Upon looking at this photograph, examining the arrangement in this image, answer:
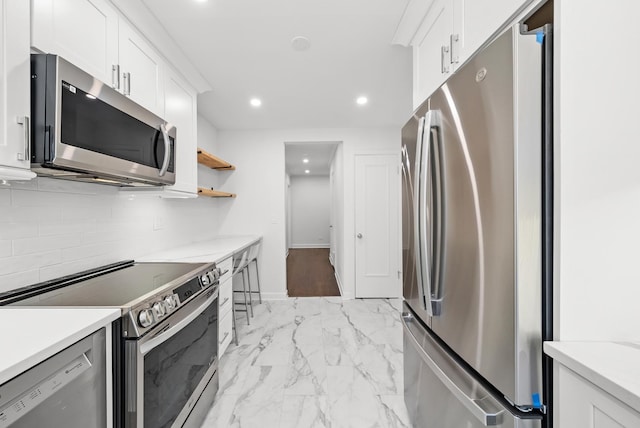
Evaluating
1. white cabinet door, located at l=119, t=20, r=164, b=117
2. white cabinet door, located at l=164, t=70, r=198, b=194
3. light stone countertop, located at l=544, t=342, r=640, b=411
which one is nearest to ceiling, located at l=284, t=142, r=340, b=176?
white cabinet door, located at l=164, t=70, r=198, b=194

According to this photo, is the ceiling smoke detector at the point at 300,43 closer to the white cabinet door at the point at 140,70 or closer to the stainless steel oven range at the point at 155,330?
the white cabinet door at the point at 140,70

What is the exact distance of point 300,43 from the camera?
1915 mm

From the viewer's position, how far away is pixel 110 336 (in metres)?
0.96

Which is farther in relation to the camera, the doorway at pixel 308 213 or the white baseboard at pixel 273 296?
the doorway at pixel 308 213

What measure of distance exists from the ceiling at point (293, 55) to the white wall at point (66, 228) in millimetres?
1174

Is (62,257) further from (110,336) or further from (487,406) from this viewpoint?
(487,406)

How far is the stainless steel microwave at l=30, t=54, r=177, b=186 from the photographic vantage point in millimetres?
988

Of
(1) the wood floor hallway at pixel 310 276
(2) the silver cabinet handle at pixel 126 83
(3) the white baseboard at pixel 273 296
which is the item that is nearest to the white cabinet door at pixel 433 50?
(2) the silver cabinet handle at pixel 126 83

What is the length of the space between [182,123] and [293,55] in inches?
40.1

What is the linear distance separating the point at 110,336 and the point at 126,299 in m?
0.18

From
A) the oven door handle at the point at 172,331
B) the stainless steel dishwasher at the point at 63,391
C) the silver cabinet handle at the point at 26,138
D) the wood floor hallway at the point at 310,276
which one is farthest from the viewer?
the wood floor hallway at the point at 310,276

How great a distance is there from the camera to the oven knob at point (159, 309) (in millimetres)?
1140

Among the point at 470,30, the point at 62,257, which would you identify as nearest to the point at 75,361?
the point at 62,257

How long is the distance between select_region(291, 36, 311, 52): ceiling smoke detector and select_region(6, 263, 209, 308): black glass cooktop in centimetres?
163
